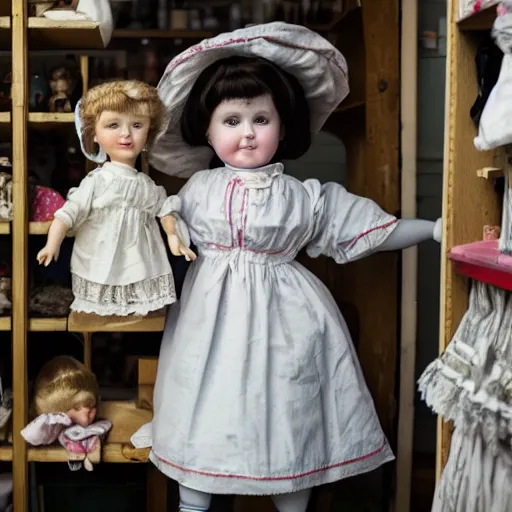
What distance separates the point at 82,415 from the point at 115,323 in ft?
0.90

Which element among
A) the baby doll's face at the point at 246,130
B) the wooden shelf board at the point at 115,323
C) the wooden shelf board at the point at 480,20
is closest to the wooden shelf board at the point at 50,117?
the baby doll's face at the point at 246,130

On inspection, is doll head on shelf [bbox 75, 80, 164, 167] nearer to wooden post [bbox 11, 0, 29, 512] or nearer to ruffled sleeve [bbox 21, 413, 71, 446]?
wooden post [bbox 11, 0, 29, 512]

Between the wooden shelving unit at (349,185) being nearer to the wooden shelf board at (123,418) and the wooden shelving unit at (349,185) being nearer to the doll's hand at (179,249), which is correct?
the wooden shelf board at (123,418)

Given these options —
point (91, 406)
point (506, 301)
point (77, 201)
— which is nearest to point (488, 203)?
point (506, 301)

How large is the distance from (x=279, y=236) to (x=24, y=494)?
2.84 ft

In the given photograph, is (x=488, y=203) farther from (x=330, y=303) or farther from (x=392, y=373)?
(x=392, y=373)

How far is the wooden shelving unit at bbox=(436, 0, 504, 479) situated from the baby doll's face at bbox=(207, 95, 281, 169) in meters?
A: 0.41

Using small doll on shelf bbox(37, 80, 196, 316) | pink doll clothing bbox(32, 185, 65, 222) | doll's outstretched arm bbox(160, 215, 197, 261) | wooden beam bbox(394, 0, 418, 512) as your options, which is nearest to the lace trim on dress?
small doll on shelf bbox(37, 80, 196, 316)

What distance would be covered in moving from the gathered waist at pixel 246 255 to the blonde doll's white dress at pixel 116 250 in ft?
→ 0.35

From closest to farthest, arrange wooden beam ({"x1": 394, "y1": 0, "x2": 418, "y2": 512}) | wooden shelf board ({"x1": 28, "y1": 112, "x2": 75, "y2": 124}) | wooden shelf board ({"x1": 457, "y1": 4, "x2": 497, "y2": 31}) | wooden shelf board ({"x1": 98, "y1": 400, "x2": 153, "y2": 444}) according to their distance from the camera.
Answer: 1. wooden shelf board ({"x1": 457, "y1": 4, "x2": 497, "y2": 31})
2. wooden shelf board ({"x1": 28, "y1": 112, "x2": 75, "y2": 124})
3. wooden shelf board ({"x1": 98, "y1": 400, "x2": 153, "y2": 444})
4. wooden beam ({"x1": 394, "y1": 0, "x2": 418, "y2": 512})

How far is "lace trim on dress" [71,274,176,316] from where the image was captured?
1656 mm

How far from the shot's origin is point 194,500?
1663mm

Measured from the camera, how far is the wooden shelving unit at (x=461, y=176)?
4.69ft

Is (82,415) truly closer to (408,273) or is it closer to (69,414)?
(69,414)
